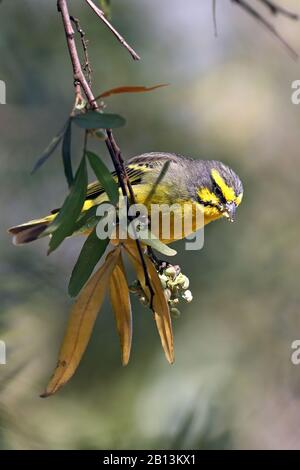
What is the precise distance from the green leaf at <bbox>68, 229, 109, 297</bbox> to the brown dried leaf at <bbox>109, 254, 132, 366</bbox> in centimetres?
10

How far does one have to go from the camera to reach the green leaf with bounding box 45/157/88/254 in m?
1.30

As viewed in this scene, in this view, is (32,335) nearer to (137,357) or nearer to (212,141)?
(137,357)

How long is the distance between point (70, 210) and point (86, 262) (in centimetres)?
14

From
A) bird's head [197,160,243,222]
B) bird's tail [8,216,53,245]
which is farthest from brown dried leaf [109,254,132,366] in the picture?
bird's head [197,160,243,222]

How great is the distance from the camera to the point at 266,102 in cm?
457

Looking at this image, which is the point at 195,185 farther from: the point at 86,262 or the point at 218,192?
the point at 86,262

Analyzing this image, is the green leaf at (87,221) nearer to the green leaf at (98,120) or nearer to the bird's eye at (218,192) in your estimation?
the green leaf at (98,120)

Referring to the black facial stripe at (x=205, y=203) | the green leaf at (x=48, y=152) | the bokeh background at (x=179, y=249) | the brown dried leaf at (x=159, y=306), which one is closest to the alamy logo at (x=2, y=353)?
the bokeh background at (x=179, y=249)

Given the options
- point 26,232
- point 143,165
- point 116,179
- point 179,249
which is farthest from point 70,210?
point 179,249

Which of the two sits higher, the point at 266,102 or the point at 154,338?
the point at 266,102

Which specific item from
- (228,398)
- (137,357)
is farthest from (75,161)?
(228,398)

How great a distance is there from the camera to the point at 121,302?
154cm

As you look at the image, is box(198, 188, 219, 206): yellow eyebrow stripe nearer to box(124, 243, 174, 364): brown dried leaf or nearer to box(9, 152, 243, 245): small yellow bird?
box(9, 152, 243, 245): small yellow bird

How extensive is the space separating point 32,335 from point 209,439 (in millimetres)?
885
